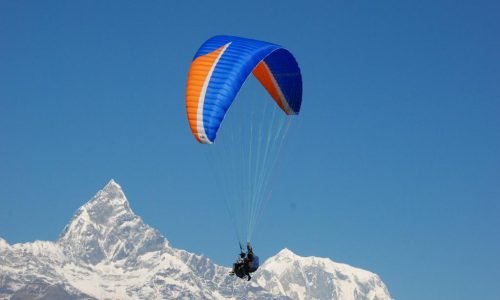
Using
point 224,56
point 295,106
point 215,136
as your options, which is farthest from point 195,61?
point 295,106

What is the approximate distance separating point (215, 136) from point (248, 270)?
7.95 meters

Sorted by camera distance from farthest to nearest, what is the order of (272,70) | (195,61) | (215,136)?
(272,70) → (195,61) → (215,136)

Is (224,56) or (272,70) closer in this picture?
(224,56)

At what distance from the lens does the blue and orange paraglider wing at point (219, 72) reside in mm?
50938

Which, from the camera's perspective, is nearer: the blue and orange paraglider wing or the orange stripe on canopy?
the blue and orange paraglider wing

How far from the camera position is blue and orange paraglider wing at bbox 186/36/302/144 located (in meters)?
50.9

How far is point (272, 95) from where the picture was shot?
61344 millimetres

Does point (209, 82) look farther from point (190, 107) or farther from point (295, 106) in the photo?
point (295, 106)

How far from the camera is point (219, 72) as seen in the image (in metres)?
52.8

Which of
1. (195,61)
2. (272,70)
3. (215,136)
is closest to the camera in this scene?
(215,136)

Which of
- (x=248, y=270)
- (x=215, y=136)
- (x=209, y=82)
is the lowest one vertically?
(x=248, y=270)

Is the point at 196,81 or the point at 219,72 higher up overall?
the point at 219,72

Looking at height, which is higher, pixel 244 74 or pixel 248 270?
pixel 244 74

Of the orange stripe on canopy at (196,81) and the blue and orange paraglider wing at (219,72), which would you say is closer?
the blue and orange paraglider wing at (219,72)
